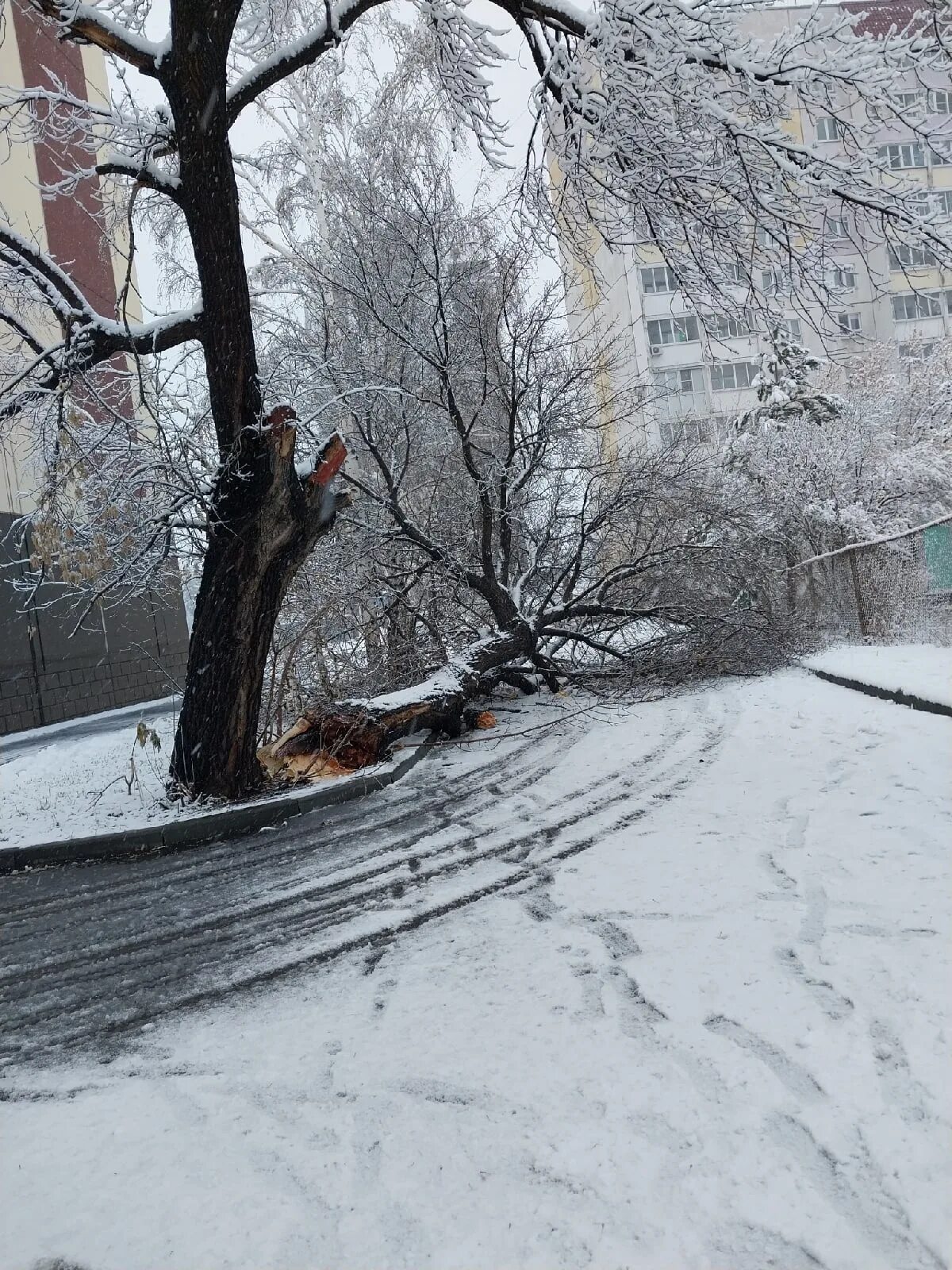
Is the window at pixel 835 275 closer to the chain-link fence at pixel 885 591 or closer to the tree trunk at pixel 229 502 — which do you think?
the chain-link fence at pixel 885 591

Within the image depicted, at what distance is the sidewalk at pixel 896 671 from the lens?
7.49 metres

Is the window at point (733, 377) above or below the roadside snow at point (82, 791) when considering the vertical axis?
above

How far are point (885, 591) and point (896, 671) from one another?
106 inches

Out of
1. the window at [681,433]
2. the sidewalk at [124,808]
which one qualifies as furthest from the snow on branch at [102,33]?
the window at [681,433]

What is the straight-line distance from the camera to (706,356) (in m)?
6.75

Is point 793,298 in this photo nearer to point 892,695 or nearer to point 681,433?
point 892,695

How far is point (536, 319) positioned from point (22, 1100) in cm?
917

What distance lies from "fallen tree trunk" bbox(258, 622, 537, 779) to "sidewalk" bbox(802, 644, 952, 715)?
366 centimetres

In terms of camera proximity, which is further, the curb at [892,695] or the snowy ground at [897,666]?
the snowy ground at [897,666]

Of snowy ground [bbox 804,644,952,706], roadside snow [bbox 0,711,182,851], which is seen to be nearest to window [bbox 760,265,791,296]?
snowy ground [bbox 804,644,952,706]

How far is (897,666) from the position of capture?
9125 mm

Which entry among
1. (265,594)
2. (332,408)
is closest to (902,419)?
(332,408)

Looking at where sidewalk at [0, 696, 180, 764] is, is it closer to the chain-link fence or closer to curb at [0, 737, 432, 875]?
curb at [0, 737, 432, 875]

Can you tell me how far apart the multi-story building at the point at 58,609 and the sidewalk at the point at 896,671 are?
377 inches
